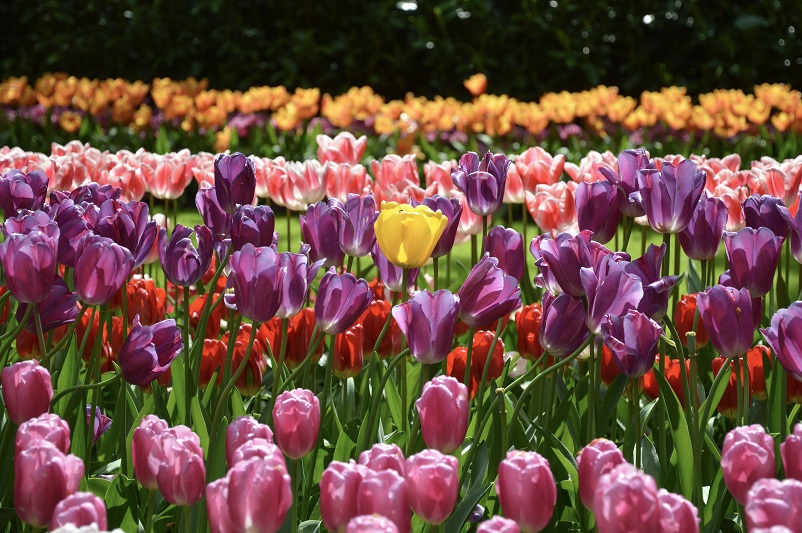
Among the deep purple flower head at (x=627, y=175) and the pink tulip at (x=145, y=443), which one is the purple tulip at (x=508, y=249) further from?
the pink tulip at (x=145, y=443)

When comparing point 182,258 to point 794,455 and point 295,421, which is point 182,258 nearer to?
point 295,421

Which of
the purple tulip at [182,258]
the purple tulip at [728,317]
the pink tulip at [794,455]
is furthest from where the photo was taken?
the purple tulip at [182,258]

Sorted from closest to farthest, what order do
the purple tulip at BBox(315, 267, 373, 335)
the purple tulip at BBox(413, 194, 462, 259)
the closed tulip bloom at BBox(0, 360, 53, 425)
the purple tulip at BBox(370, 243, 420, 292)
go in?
1. the closed tulip bloom at BBox(0, 360, 53, 425)
2. the purple tulip at BBox(315, 267, 373, 335)
3. the purple tulip at BBox(413, 194, 462, 259)
4. the purple tulip at BBox(370, 243, 420, 292)

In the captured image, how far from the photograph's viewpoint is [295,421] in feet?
4.33

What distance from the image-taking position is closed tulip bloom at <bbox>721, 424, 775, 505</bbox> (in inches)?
46.1

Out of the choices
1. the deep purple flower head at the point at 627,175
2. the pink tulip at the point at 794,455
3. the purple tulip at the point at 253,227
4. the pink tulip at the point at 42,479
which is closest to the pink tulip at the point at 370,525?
the pink tulip at the point at 42,479

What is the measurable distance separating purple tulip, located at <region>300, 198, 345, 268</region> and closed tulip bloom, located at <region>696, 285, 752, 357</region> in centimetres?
69

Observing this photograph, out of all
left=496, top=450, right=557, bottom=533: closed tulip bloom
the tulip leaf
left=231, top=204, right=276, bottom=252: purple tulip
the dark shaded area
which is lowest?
the tulip leaf

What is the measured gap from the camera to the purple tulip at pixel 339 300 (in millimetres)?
1588

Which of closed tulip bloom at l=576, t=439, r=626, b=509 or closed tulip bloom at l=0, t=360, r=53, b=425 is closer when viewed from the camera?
closed tulip bloom at l=576, t=439, r=626, b=509

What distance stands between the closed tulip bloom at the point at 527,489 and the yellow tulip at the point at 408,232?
0.61m

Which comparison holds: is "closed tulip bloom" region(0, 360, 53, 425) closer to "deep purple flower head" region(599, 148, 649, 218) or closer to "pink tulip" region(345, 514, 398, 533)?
"pink tulip" region(345, 514, 398, 533)

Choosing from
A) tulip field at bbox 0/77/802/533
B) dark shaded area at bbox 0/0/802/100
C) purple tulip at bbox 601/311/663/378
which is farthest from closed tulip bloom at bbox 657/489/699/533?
dark shaded area at bbox 0/0/802/100

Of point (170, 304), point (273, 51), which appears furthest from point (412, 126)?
point (273, 51)
